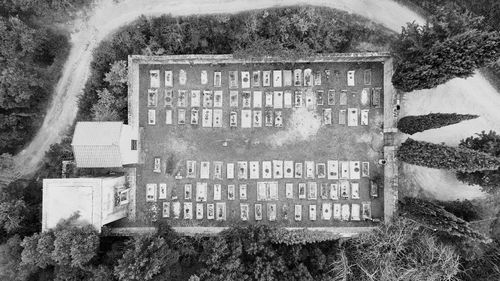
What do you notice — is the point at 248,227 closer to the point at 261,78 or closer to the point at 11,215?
the point at 261,78

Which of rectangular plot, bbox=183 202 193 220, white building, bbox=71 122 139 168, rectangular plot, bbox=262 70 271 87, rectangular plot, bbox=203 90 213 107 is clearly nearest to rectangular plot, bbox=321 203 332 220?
rectangular plot, bbox=183 202 193 220

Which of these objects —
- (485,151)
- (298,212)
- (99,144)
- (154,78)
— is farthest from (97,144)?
(485,151)

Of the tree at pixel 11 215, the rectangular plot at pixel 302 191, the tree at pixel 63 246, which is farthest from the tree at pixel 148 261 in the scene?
the rectangular plot at pixel 302 191

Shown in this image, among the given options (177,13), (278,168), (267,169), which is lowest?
(267,169)

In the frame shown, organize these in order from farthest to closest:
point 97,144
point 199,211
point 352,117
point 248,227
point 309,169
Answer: point 199,211, point 309,169, point 352,117, point 248,227, point 97,144

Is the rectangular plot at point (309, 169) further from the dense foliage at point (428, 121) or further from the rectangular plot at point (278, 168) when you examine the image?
the dense foliage at point (428, 121)

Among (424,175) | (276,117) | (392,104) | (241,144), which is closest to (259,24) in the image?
(276,117)

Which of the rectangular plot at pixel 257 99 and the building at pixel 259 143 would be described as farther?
the rectangular plot at pixel 257 99
